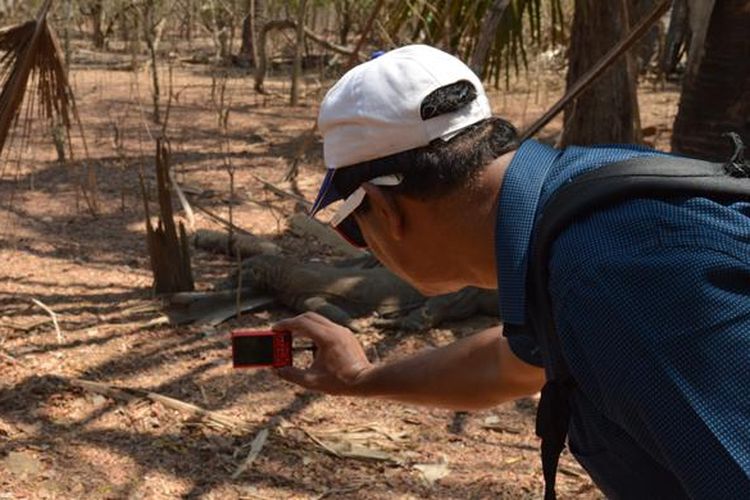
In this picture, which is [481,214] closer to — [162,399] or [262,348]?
[262,348]

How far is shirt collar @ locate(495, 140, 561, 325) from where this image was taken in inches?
58.7

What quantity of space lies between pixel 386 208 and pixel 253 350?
833 millimetres

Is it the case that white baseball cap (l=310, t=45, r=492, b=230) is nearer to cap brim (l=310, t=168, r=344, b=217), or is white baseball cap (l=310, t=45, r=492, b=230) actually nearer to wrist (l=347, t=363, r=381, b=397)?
cap brim (l=310, t=168, r=344, b=217)

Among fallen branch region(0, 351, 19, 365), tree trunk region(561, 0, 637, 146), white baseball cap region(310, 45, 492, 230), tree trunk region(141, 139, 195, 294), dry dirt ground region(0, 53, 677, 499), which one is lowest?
dry dirt ground region(0, 53, 677, 499)

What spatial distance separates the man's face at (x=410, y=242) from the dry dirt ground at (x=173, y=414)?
6.43 ft

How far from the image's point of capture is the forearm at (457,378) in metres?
2.07

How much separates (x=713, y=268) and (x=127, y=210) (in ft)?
19.9

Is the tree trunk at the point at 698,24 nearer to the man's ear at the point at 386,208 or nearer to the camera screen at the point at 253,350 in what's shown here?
the camera screen at the point at 253,350

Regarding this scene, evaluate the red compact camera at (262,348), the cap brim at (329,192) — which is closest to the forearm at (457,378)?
the red compact camera at (262,348)

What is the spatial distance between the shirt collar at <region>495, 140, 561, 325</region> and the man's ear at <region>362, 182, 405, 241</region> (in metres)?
0.16

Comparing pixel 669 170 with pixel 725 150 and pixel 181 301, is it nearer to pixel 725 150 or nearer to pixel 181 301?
pixel 725 150

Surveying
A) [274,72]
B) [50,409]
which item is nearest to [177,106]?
[274,72]

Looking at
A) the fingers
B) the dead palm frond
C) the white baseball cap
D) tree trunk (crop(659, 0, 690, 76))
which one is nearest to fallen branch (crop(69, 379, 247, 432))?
the dead palm frond

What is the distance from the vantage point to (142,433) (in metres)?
3.88
